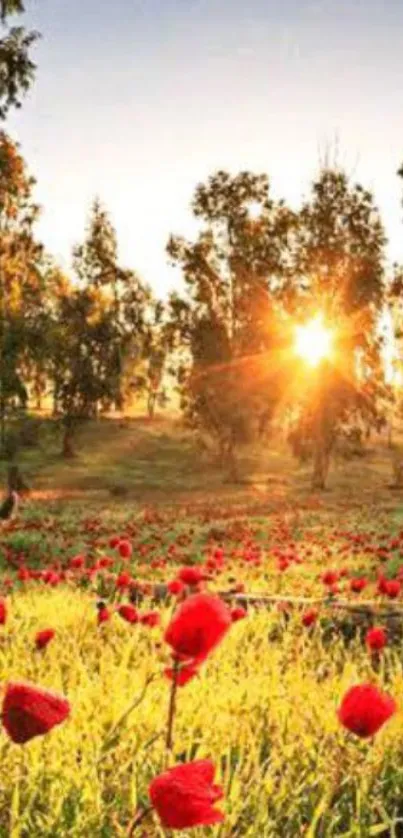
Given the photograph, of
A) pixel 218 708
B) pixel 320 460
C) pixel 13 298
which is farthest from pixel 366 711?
pixel 320 460

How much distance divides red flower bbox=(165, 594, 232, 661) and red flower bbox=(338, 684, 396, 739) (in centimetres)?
47

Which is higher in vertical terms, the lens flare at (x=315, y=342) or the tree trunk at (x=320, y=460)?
the lens flare at (x=315, y=342)

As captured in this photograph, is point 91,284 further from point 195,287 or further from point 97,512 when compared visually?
point 97,512

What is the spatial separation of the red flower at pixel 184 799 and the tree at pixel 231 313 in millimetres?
50515

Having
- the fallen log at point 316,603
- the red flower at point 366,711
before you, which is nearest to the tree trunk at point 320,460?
the fallen log at point 316,603

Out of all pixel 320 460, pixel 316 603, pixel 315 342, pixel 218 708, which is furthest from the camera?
pixel 320 460

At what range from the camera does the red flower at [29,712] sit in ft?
6.68

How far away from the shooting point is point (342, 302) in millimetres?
48594

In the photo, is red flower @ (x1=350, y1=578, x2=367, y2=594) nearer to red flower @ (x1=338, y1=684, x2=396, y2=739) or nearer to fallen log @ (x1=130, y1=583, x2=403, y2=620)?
fallen log @ (x1=130, y1=583, x2=403, y2=620)

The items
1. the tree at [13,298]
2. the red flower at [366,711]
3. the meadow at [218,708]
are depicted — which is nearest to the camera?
the red flower at [366,711]

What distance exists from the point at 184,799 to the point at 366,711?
816 mm

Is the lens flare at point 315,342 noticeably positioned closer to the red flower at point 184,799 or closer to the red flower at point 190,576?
the red flower at point 190,576

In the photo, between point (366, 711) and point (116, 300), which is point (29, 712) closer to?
point (366, 711)

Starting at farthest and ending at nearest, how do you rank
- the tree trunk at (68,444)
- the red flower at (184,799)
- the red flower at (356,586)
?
the tree trunk at (68,444) < the red flower at (356,586) < the red flower at (184,799)
